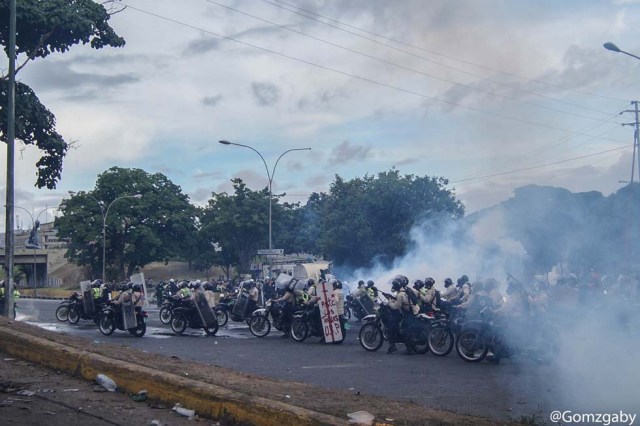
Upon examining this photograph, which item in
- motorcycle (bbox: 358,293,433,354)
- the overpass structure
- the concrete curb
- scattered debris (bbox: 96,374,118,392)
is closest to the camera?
the concrete curb

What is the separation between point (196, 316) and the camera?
67.5 feet

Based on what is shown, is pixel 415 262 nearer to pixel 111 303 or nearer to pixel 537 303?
pixel 111 303

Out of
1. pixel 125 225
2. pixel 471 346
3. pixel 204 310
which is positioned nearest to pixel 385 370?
pixel 471 346

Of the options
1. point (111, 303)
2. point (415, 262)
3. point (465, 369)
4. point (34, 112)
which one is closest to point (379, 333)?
point (465, 369)

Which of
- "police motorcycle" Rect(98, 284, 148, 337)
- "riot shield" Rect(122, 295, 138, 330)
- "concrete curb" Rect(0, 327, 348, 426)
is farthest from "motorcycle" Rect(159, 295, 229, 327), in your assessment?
"concrete curb" Rect(0, 327, 348, 426)

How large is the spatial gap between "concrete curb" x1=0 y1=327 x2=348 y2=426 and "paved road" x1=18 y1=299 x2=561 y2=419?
9.68 feet

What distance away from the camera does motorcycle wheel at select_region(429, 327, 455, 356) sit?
15281 mm

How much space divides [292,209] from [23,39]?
135 ft

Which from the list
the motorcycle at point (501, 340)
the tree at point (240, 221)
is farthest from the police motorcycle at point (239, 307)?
the tree at point (240, 221)

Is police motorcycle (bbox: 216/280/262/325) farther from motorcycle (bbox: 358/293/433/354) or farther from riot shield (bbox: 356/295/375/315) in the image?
motorcycle (bbox: 358/293/433/354)

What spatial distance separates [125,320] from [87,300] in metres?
4.77

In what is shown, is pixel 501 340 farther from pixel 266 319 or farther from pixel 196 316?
pixel 196 316

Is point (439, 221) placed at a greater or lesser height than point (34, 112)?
lesser

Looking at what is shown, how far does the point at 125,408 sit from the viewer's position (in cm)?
741
